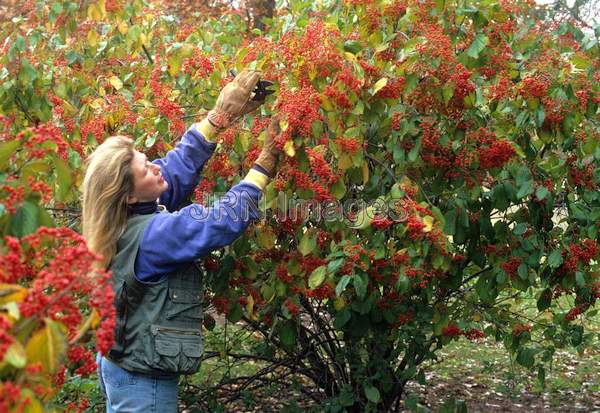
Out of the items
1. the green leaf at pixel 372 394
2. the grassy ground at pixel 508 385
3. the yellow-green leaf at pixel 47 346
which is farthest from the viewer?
the grassy ground at pixel 508 385

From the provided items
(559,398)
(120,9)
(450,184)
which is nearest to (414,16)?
(450,184)

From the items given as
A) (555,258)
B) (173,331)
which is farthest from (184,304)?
(555,258)

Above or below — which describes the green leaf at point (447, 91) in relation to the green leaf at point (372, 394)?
above

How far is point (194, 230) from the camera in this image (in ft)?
8.58

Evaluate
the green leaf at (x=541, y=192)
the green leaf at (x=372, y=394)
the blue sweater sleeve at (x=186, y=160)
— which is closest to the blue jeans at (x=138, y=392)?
the blue sweater sleeve at (x=186, y=160)

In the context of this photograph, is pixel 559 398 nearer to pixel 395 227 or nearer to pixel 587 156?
pixel 587 156

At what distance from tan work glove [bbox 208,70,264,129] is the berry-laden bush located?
8 cm

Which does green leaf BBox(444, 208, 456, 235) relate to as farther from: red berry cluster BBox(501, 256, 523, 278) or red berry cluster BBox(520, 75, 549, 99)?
red berry cluster BBox(520, 75, 549, 99)

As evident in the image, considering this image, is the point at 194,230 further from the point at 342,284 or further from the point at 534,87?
the point at 534,87

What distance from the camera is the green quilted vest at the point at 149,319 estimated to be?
2730 mm

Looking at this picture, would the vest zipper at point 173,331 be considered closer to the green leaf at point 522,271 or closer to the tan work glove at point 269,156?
the tan work glove at point 269,156

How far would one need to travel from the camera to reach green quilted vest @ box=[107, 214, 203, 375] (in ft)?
8.96

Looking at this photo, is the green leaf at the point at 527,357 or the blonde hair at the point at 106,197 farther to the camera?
the green leaf at the point at 527,357

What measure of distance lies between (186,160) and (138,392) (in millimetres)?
1037
